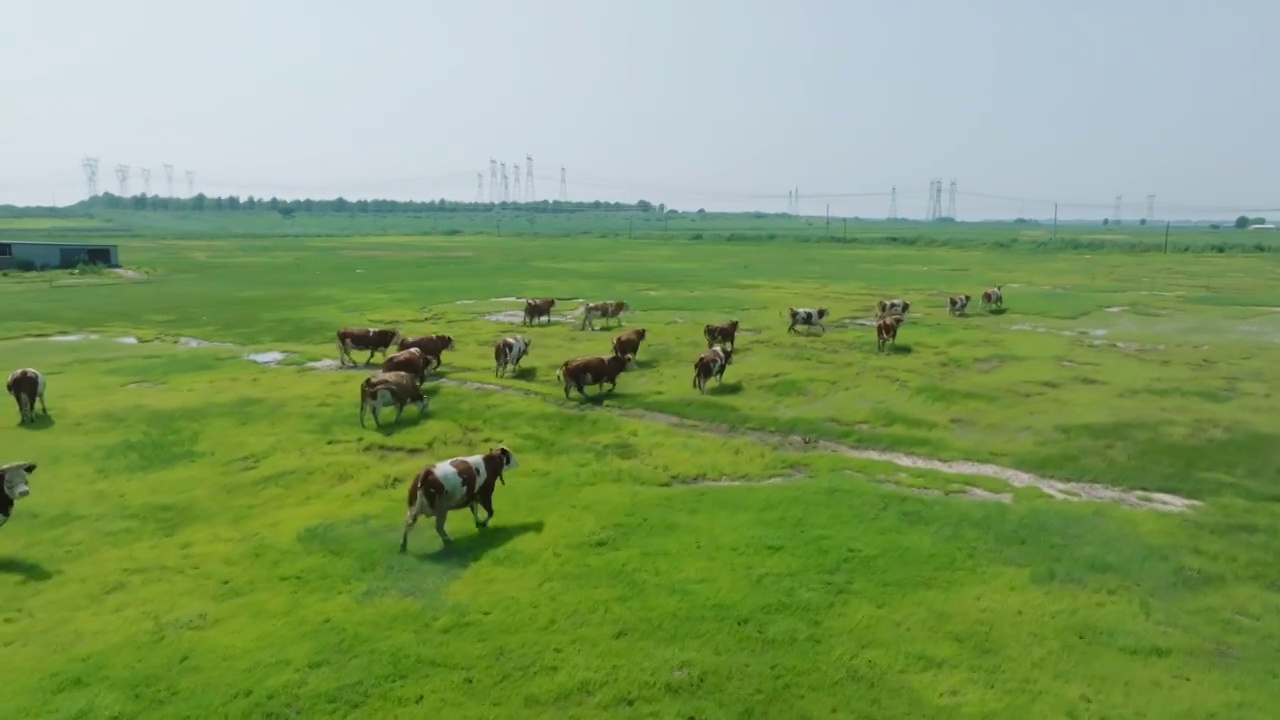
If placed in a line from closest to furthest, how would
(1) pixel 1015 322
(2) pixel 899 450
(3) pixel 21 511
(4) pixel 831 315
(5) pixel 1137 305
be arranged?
1. (3) pixel 21 511
2. (2) pixel 899 450
3. (1) pixel 1015 322
4. (4) pixel 831 315
5. (5) pixel 1137 305

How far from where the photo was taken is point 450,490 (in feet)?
37.6

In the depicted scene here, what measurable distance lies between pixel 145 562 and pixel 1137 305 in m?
39.2

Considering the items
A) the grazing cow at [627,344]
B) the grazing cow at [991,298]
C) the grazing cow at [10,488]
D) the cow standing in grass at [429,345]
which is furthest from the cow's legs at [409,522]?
the grazing cow at [991,298]

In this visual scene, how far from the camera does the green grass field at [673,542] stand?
8.27m

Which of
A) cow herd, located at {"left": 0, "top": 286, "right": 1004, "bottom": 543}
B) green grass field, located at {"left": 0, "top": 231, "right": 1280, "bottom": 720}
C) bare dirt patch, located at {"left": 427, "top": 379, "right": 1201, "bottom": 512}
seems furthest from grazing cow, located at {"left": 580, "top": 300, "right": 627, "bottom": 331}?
bare dirt patch, located at {"left": 427, "top": 379, "right": 1201, "bottom": 512}

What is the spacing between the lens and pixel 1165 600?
32.8 ft

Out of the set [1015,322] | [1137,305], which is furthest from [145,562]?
[1137,305]

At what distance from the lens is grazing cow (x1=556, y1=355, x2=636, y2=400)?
1988 centimetres

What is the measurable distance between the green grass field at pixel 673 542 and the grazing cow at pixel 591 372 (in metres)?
0.73

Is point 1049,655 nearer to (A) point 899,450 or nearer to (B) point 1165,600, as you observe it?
(B) point 1165,600

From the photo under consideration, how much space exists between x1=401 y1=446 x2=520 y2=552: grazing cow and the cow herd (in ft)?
0.04

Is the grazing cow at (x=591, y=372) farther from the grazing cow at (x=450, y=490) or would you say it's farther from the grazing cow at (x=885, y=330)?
the grazing cow at (x=885, y=330)

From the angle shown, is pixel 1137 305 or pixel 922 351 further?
pixel 1137 305

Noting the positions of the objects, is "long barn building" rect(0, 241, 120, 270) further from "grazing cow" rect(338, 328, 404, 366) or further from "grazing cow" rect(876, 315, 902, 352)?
"grazing cow" rect(876, 315, 902, 352)
